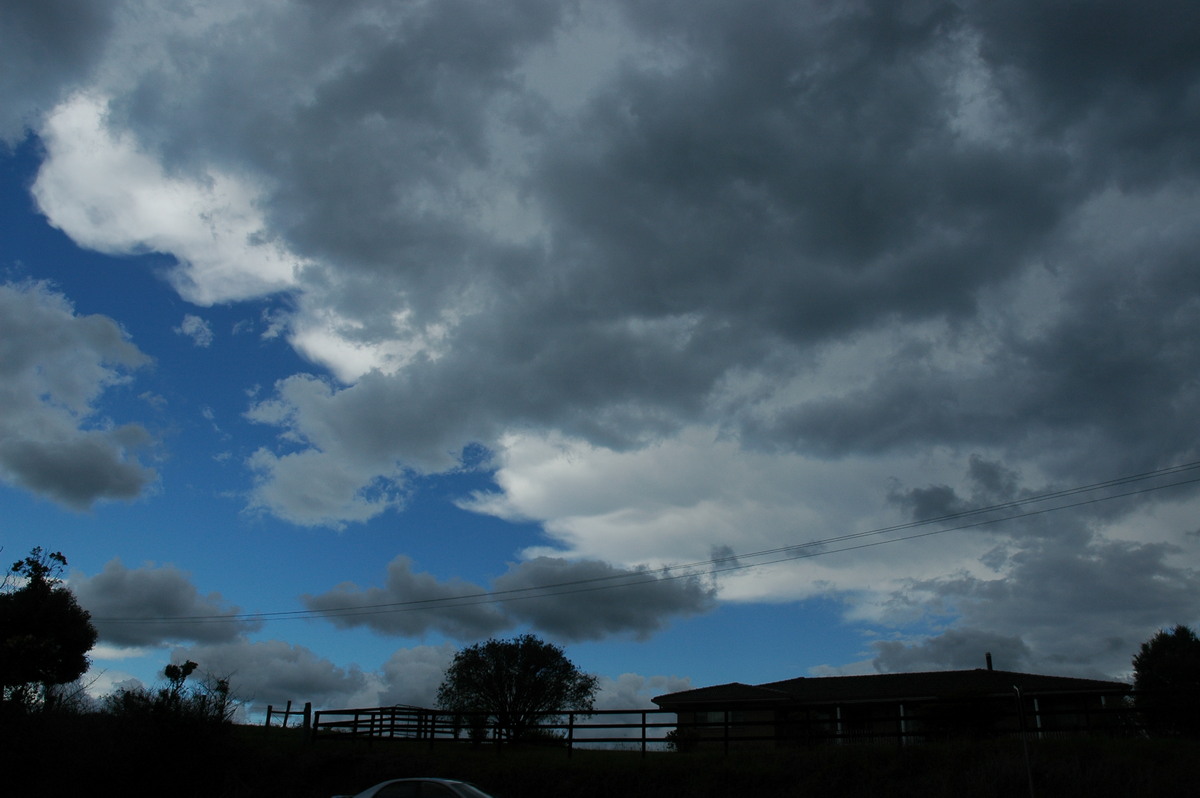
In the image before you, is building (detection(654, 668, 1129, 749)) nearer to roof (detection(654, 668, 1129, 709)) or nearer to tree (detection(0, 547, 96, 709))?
roof (detection(654, 668, 1129, 709))

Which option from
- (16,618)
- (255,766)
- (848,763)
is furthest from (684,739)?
(16,618)

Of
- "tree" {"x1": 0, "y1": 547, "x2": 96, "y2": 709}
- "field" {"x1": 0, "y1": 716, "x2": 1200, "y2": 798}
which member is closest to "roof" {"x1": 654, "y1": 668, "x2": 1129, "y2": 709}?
"field" {"x1": 0, "y1": 716, "x2": 1200, "y2": 798}

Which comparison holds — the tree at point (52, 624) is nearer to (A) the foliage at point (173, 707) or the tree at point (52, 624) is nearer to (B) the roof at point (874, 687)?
(A) the foliage at point (173, 707)

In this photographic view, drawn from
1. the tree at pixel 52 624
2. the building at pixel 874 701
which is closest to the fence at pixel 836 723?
the building at pixel 874 701

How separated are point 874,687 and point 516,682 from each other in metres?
17.6

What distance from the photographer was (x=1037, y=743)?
2202 centimetres

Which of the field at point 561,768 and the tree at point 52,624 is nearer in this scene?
the field at point 561,768

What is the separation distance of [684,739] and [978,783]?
911cm

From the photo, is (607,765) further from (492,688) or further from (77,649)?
(77,649)

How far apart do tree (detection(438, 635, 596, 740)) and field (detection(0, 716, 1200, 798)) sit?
7.44m

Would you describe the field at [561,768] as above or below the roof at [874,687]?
below

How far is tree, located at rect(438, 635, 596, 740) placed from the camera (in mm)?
39344

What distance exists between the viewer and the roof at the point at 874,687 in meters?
35.8

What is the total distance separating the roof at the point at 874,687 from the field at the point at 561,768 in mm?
11588
